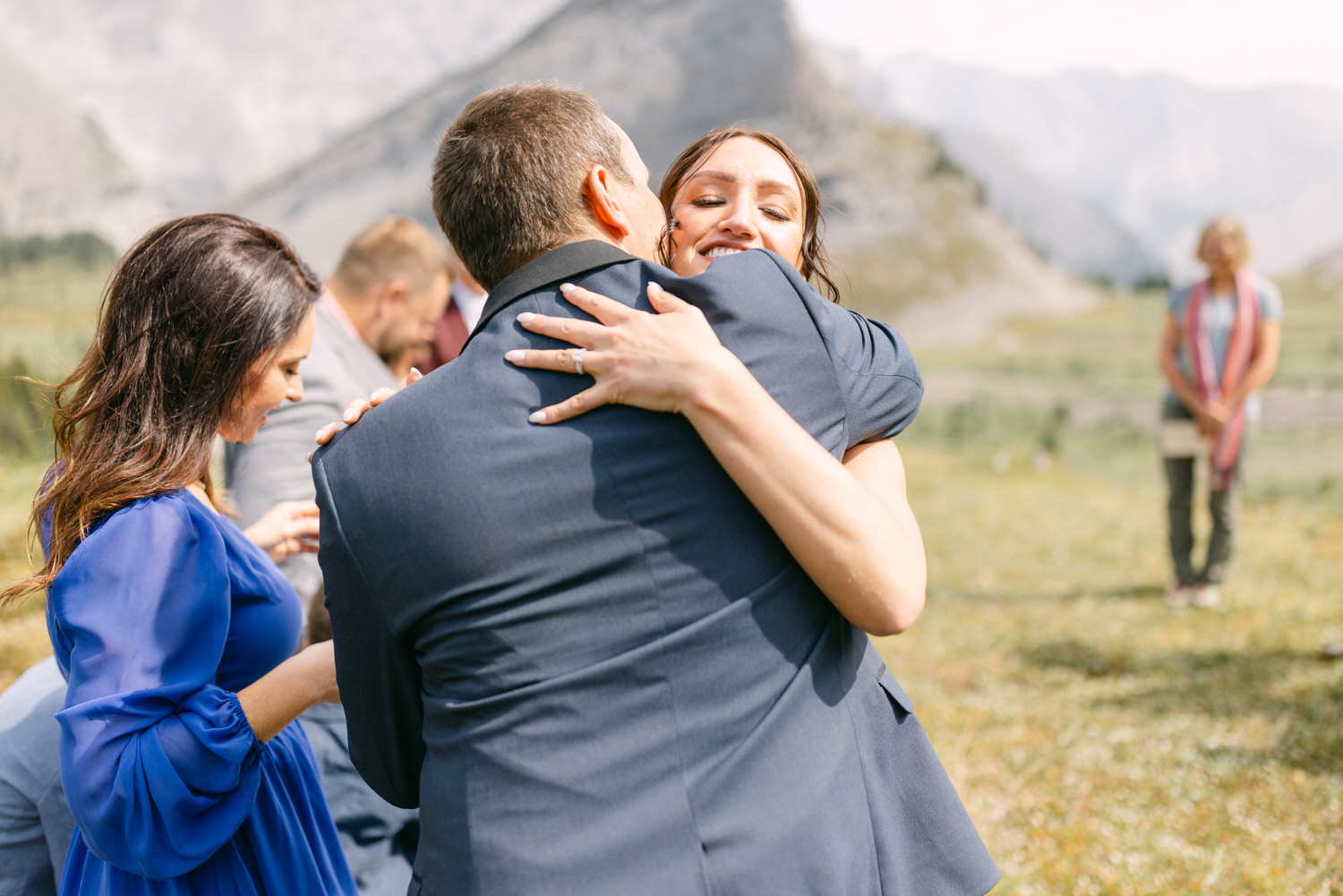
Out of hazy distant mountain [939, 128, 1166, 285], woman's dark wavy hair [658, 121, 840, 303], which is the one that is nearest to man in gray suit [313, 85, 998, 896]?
woman's dark wavy hair [658, 121, 840, 303]

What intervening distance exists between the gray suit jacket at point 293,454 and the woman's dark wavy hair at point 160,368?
0.97 m

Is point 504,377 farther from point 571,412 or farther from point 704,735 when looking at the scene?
point 704,735

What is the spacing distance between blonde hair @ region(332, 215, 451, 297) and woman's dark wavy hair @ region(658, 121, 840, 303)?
87.8 inches

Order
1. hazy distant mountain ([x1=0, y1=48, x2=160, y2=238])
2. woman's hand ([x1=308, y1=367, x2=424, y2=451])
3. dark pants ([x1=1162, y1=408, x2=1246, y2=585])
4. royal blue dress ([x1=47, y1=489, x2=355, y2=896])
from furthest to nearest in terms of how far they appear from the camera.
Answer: hazy distant mountain ([x1=0, y1=48, x2=160, y2=238]) → dark pants ([x1=1162, y1=408, x2=1246, y2=585]) → royal blue dress ([x1=47, y1=489, x2=355, y2=896]) → woman's hand ([x1=308, y1=367, x2=424, y2=451])

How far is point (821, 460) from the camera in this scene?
140 cm

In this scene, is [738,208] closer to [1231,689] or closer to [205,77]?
[1231,689]

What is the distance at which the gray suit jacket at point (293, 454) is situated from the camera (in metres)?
3.23

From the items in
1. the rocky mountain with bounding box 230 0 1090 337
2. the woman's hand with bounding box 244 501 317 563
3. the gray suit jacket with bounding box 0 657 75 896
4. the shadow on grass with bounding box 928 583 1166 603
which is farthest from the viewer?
the rocky mountain with bounding box 230 0 1090 337

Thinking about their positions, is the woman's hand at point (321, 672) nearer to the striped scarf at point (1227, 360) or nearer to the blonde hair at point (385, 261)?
the blonde hair at point (385, 261)

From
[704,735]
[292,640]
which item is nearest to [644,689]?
[704,735]

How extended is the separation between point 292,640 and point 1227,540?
8088 mm

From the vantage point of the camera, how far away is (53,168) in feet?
113

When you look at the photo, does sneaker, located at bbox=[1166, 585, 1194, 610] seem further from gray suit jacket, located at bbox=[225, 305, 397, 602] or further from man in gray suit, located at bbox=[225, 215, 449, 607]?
gray suit jacket, located at bbox=[225, 305, 397, 602]

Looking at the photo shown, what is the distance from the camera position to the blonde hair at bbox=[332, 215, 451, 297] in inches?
179
